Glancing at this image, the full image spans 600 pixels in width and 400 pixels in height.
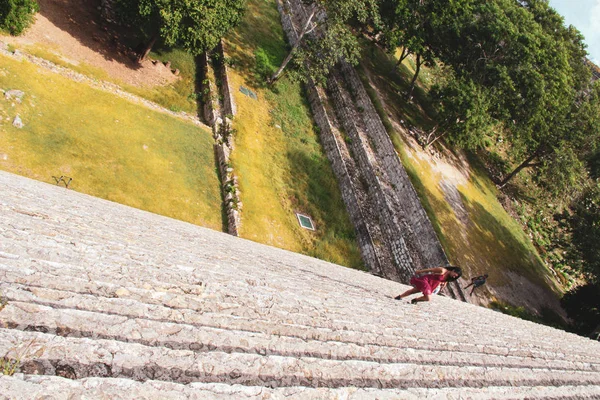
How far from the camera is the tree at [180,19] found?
20375 millimetres

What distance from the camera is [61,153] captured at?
603 inches

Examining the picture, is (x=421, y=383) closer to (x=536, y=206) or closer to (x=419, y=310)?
(x=419, y=310)

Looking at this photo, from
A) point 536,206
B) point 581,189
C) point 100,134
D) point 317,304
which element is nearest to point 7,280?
point 317,304

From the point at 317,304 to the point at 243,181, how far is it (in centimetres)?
1447

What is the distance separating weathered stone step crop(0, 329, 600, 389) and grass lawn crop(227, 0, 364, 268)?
46.1 ft

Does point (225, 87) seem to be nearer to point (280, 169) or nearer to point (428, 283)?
point (280, 169)

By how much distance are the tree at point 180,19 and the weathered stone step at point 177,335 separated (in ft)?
71.1

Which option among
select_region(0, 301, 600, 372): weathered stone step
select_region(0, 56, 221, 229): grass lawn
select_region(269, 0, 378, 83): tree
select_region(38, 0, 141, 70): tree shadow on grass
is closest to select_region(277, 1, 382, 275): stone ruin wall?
select_region(269, 0, 378, 83): tree

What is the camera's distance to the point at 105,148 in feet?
55.1

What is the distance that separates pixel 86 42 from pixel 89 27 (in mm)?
1770

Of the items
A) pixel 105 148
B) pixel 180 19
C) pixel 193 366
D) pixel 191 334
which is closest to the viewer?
pixel 193 366

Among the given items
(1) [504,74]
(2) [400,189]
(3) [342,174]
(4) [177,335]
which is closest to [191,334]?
(4) [177,335]

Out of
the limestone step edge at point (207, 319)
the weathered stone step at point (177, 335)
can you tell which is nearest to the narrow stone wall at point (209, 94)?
the limestone step edge at point (207, 319)

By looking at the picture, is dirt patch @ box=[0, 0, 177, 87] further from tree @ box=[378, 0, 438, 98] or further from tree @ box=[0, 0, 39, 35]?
tree @ box=[378, 0, 438, 98]
